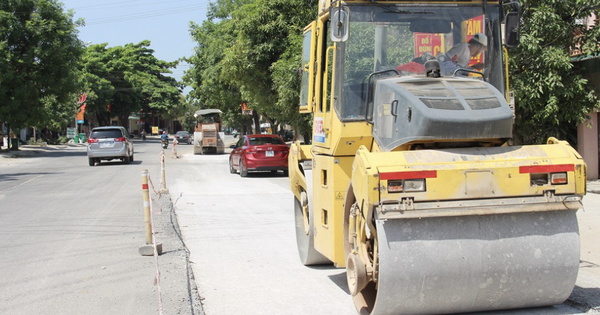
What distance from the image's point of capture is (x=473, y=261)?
4957 mm

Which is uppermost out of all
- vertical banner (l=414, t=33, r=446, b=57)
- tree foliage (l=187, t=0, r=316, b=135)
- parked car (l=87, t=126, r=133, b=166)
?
tree foliage (l=187, t=0, r=316, b=135)

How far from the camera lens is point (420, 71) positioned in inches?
239

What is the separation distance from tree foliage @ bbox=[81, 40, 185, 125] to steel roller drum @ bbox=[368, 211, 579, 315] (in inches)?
2807

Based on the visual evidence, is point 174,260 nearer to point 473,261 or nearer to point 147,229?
point 147,229

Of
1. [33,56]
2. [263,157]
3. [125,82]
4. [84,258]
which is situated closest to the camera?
[84,258]

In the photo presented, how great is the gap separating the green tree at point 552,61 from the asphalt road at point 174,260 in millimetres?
2326

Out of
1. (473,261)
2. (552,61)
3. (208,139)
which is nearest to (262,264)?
(473,261)

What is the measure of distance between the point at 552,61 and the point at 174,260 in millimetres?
10196

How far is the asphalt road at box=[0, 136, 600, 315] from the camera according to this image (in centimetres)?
647

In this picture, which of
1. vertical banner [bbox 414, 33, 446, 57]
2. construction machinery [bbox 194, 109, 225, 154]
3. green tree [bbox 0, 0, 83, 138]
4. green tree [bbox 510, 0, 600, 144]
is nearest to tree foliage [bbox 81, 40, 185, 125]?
green tree [bbox 0, 0, 83, 138]

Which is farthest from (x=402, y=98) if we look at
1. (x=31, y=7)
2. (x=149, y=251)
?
(x=31, y=7)

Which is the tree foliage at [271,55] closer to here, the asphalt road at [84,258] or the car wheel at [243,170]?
the car wheel at [243,170]

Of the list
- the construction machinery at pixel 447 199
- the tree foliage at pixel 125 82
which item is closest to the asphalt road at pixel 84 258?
the construction machinery at pixel 447 199

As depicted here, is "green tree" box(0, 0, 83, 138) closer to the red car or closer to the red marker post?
the red car
